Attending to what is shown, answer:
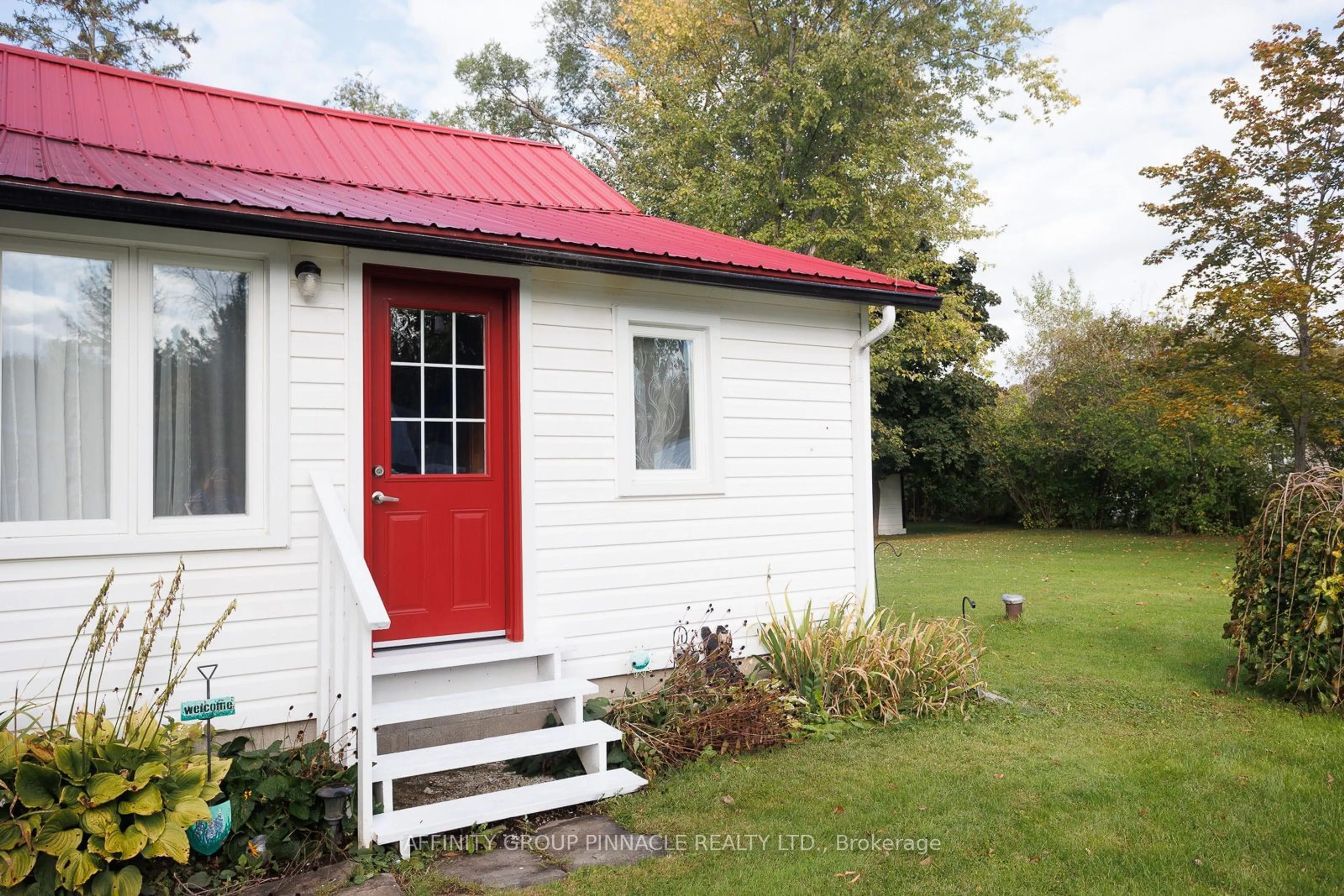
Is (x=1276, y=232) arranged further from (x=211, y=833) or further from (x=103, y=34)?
(x=103, y=34)

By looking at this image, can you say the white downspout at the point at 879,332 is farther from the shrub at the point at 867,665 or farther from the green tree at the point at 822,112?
the green tree at the point at 822,112

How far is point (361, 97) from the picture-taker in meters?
25.3

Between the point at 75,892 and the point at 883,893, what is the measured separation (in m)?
3.04

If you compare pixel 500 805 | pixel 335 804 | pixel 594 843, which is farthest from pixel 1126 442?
pixel 335 804

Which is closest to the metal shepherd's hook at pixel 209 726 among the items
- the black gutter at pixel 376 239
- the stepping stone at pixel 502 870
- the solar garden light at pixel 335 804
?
the solar garden light at pixel 335 804

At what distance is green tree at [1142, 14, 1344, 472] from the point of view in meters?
13.5

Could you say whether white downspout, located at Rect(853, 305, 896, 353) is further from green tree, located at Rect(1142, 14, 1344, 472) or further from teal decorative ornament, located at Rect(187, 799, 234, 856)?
green tree, located at Rect(1142, 14, 1344, 472)

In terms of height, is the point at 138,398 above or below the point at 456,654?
above

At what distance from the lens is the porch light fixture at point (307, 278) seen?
442 cm

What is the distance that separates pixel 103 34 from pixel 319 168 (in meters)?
20.6

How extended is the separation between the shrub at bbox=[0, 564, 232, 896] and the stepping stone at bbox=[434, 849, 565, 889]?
1.01 meters

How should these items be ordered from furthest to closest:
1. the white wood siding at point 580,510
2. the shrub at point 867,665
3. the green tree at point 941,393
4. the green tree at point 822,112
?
the green tree at point 941,393 → the green tree at point 822,112 → the shrub at point 867,665 → the white wood siding at point 580,510

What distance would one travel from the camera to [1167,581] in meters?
11.7

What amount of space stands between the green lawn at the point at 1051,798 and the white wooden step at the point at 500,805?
0.12 meters
